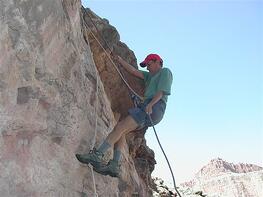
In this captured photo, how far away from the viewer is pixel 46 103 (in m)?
4.51

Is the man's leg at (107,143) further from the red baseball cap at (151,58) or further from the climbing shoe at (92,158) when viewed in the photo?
the red baseball cap at (151,58)

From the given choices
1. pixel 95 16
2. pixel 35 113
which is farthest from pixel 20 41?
pixel 95 16

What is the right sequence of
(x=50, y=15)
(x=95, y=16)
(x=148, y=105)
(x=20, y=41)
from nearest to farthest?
(x=20, y=41) → (x=50, y=15) → (x=148, y=105) → (x=95, y=16)

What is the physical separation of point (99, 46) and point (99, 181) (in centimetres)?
330

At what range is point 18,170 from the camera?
397cm

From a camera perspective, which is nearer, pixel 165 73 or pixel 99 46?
→ pixel 165 73

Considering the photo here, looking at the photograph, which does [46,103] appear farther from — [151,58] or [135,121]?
[151,58]

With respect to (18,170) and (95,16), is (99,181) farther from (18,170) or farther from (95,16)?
(95,16)

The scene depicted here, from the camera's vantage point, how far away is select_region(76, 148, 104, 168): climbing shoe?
15.0ft

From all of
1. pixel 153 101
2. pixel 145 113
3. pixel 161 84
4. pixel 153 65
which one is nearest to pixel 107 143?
pixel 145 113

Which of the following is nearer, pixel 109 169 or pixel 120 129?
pixel 109 169

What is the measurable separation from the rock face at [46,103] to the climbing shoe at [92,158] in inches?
6.1

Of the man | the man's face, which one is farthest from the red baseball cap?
the man

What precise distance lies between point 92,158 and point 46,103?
94cm
